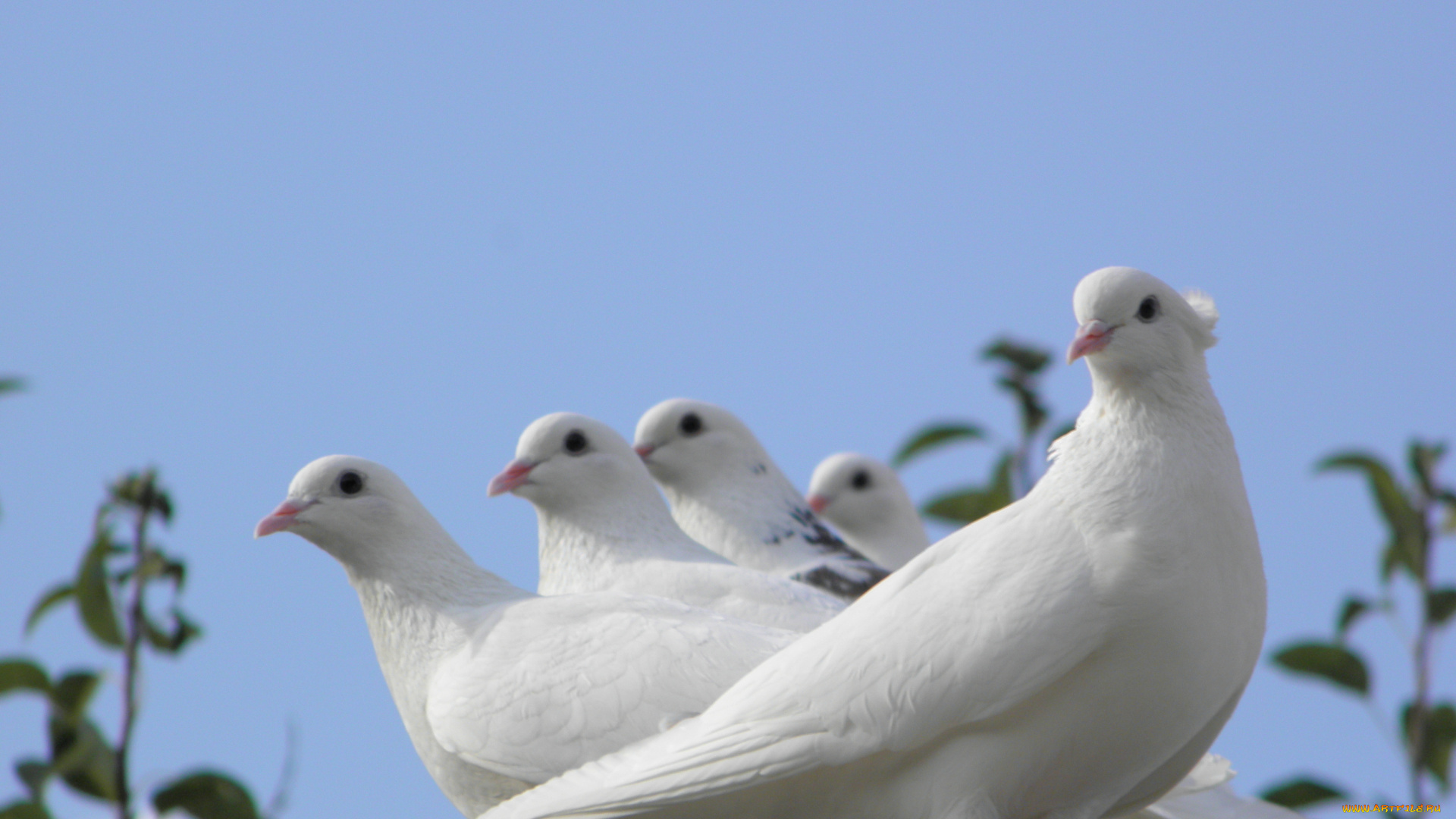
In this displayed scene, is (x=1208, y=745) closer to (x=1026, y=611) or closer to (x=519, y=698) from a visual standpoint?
(x=1026, y=611)

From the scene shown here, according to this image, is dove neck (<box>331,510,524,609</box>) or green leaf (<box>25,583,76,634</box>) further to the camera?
dove neck (<box>331,510,524,609</box>)

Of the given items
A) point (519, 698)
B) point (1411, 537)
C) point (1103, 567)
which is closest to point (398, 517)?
point (519, 698)

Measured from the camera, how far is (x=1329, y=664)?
11.2 feet

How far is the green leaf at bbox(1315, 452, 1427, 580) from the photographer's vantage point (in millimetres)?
3217

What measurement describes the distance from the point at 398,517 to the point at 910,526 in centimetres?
560

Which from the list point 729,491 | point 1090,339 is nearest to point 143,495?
point 1090,339

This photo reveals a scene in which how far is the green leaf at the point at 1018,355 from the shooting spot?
15.3ft

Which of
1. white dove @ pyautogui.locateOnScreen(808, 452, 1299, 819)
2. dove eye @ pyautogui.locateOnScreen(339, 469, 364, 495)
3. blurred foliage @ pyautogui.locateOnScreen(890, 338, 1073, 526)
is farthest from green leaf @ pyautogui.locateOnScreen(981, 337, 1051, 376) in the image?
white dove @ pyautogui.locateOnScreen(808, 452, 1299, 819)

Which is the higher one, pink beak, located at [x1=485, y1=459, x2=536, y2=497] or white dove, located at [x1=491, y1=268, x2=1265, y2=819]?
pink beak, located at [x1=485, y1=459, x2=536, y2=497]

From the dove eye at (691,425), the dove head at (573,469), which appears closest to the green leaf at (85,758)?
the dove head at (573,469)

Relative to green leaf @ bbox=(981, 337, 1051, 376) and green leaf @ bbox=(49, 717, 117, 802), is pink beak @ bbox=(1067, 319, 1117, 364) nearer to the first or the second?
green leaf @ bbox=(981, 337, 1051, 376)

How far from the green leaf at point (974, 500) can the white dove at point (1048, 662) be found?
142 centimetres

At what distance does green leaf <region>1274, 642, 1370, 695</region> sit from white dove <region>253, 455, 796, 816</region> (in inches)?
59.8

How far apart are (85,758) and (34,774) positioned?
0.41 feet
